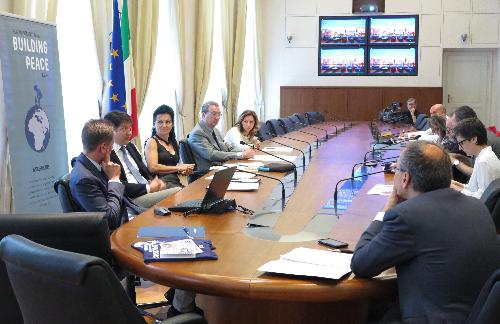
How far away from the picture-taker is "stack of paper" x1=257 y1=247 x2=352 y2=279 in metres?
2.17

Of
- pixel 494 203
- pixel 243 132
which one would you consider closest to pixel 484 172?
pixel 494 203

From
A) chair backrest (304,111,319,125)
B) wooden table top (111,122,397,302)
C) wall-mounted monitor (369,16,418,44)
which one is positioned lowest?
chair backrest (304,111,319,125)

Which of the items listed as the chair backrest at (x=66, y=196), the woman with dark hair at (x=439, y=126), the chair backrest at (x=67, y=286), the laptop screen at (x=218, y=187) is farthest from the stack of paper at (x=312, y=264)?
the woman with dark hair at (x=439, y=126)

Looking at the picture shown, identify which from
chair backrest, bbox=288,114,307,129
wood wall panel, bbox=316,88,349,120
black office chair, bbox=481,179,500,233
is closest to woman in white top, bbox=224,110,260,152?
black office chair, bbox=481,179,500,233

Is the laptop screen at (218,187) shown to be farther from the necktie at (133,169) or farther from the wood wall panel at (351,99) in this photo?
the wood wall panel at (351,99)

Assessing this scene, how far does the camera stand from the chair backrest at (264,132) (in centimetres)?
796

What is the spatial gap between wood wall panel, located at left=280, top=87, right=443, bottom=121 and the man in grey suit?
7591mm

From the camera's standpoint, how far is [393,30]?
42.7ft

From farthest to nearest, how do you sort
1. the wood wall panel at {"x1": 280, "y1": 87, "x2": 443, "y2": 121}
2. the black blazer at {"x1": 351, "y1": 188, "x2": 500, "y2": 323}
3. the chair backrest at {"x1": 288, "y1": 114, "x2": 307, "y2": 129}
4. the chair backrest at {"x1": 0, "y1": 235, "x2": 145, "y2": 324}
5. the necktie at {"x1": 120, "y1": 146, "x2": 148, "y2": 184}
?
the wood wall panel at {"x1": 280, "y1": 87, "x2": 443, "y2": 121}, the chair backrest at {"x1": 288, "y1": 114, "x2": 307, "y2": 129}, the necktie at {"x1": 120, "y1": 146, "x2": 148, "y2": 184}, the black blazer at {"x1": 351, "y1": 188, "x2": 500, "y2": 323}, the chair backrest at {"x1": 0, "y1": 235, "x2": 145, "y2": 324}

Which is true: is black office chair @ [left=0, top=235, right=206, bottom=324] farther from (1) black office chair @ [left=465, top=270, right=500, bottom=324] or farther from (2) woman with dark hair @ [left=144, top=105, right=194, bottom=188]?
(2) woman with dark hair @ [left=144, top=105, right=194, bottom=188]

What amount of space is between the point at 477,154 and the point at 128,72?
3.60 m

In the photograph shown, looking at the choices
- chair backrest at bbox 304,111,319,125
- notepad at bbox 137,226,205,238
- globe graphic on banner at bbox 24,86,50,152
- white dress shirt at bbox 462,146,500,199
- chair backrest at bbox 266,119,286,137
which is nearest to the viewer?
notepad at bbox 137,226,205,238

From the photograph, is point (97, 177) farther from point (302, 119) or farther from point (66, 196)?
point (302, 119)

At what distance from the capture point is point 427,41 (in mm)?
12977
